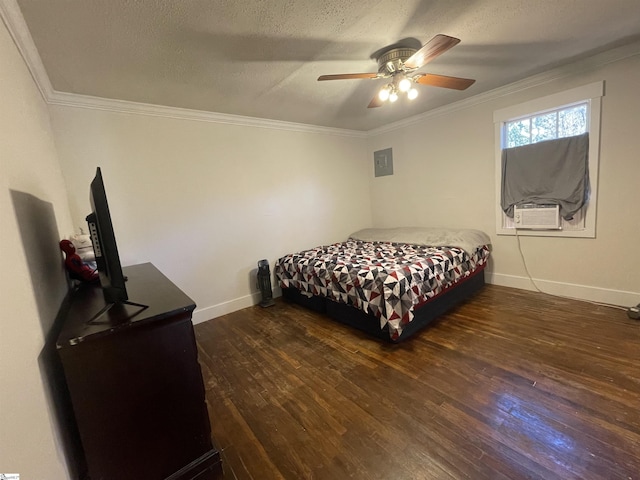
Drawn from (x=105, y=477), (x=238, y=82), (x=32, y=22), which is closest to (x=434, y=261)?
(x=238, y=82)

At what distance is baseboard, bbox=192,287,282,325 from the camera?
3.15 m

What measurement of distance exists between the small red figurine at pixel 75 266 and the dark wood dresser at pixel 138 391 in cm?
58

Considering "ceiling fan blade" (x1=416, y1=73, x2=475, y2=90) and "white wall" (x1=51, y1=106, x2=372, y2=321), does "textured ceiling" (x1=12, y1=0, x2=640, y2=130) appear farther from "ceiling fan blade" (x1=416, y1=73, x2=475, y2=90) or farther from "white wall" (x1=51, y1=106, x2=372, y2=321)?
"white wall" (x1=51, y1=106, x2=372, y2=321)

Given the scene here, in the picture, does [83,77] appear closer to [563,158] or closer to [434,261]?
[434,261]

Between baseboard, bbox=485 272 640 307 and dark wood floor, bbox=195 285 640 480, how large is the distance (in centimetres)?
20

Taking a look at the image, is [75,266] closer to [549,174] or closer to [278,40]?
[278,40]

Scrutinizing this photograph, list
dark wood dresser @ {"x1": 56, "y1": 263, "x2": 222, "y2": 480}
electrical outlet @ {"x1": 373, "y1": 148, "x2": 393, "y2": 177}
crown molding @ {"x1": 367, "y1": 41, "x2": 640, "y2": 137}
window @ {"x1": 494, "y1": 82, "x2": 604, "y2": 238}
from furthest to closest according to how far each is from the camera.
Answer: electrical outlet @ {"x1": 373, "y1": 148, "x2": 393, "y2": 177}
window @ {"x1": 494, "y1": 82, "x2": 604, "y2": 238}
crown molding @ {"x1": 367, "y1": 41, "x2": 640, "y2": 137}
dark wood dresser @ {"x1": 56, "y1": 263, "x2": 222, "y2": 480}

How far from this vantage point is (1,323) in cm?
76

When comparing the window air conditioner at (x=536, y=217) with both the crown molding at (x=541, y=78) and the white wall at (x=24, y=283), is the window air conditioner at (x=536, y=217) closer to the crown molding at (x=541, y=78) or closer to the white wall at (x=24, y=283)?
the crown molding at (x=541, y=78)

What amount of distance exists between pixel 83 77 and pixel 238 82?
1170 mm

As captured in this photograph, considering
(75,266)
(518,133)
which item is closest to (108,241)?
(75,266)

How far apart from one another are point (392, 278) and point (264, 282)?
69.6 inches

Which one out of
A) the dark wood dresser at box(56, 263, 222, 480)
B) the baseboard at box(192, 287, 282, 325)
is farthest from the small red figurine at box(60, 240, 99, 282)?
the baseboard at box(192, 287, 282, 325)

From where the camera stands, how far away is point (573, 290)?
294 cm
